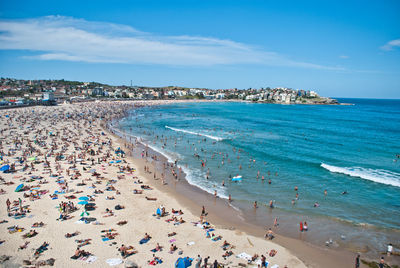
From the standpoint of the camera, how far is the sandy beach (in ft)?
43.1

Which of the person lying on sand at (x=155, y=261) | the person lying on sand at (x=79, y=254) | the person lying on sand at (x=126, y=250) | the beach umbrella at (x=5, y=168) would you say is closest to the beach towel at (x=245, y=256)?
the person lying on sand at (x=155, y=261)

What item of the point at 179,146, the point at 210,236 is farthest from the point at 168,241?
the point at 179,146

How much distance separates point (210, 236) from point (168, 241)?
103 inches

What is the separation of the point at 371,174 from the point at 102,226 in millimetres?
29024

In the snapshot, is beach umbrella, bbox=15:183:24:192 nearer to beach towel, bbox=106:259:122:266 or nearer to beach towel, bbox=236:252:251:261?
beach towel, bbox=106:259:122:266

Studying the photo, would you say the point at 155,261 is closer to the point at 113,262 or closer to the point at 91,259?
the point at 113,262

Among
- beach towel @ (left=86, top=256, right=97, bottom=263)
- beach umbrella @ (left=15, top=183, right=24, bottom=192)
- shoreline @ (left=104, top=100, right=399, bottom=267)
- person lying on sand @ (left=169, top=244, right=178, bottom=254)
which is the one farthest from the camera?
beach umbrella @ (left=15, top=183, right=24, bottom=192)

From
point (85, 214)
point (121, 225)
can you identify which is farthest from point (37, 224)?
point (121, 225)

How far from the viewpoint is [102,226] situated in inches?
634

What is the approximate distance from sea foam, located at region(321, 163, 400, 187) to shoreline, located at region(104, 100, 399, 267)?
496 inches

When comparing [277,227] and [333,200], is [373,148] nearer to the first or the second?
[333,200]

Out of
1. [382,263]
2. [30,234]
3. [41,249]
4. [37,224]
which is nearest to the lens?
[382,263]

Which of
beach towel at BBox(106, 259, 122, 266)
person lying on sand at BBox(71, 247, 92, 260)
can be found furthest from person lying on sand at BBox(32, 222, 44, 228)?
beach towel at BBox(106, 259, 122, 266)

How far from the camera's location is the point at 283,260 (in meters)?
13.4
